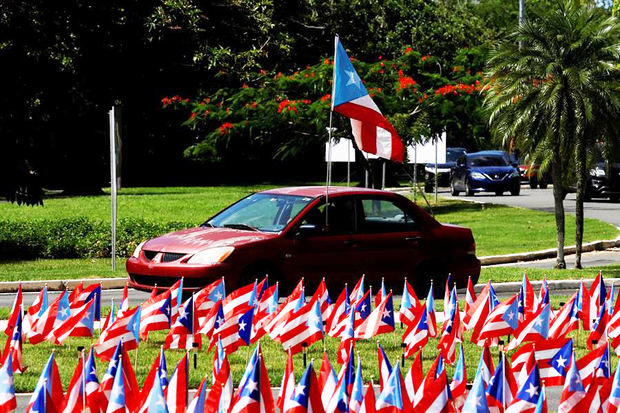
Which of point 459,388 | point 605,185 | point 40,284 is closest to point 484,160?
point 605,185

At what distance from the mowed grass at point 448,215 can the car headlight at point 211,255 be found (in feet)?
29.8

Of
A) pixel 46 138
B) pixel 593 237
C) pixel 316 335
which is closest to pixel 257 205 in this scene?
pixel 46 138

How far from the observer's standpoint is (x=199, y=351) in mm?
10453

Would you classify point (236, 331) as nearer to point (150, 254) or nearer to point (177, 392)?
point (177, 392)

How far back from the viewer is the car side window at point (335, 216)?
1402cm

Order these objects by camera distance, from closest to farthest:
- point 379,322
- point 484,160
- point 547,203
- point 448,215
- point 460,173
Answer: point 379,322 < point 448,215 < point 547,203 < point 460,173 < point 484,160

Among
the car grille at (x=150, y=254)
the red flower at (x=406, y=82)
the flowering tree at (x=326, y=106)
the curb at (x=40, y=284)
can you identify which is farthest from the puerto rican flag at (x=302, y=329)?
the red flower at (x=406, y=82)

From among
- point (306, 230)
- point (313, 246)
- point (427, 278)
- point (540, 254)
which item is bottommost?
point (540, 254)

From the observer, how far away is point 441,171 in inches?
1667

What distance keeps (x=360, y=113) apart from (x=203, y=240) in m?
3.24

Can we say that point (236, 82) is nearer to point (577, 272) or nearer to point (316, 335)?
point (577, 272)

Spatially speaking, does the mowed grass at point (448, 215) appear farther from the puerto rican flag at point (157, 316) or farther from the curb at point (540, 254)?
the puerto rican flag at point (157, 316)

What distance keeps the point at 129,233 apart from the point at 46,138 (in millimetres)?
4095

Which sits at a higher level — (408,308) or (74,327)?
(408,308)
